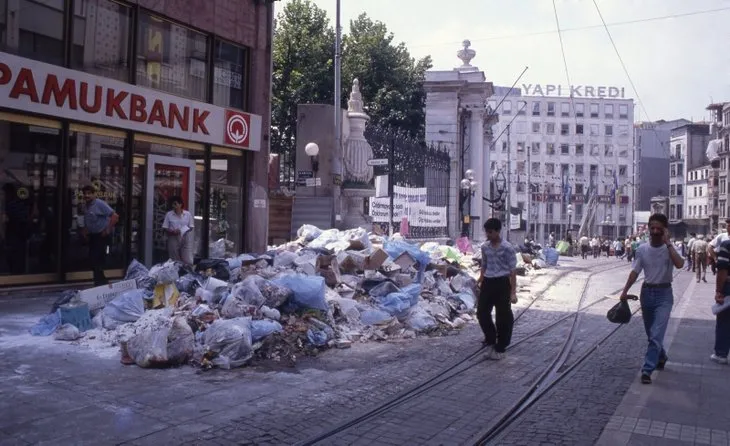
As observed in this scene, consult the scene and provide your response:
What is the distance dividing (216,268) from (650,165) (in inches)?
3711

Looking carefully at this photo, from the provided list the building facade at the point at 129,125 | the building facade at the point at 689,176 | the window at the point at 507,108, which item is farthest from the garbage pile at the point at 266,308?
the window at the point at 507,108

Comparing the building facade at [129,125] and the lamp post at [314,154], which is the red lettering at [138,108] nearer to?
the building facade at [129,125]

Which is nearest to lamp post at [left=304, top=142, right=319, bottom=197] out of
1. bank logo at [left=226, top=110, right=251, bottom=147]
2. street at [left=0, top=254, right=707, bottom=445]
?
bank logo at [left=226, top=110, right=251, bottom=147]

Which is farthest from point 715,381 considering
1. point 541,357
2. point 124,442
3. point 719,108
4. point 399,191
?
point 719,108

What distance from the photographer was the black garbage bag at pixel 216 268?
10477mm

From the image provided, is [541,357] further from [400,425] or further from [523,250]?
[523,250]

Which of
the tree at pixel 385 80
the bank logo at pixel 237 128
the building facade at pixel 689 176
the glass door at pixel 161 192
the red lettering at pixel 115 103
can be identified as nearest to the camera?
the red lettering at pixel 115 103

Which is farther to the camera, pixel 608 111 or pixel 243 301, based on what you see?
pixel 608 111

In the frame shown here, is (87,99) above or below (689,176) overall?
below

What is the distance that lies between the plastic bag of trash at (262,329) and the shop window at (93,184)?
14.6 feet

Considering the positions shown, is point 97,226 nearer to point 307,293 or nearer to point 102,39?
point 307,293

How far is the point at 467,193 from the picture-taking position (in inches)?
1220

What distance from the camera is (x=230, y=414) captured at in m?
5.59

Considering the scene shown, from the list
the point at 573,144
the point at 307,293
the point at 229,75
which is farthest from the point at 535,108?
the point at 307,293
